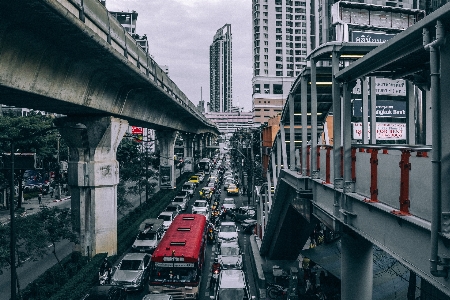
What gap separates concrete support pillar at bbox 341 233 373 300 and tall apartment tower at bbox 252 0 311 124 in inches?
3338

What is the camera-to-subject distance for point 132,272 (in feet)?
64.2

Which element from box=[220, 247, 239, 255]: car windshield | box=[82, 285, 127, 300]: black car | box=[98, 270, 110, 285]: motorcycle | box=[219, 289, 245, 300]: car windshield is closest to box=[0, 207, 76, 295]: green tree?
box=[98, 270, 110, 285]: motorcycle

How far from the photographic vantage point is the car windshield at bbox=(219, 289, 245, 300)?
16.0 meters

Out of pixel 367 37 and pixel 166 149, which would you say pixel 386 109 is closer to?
pixel 367 37

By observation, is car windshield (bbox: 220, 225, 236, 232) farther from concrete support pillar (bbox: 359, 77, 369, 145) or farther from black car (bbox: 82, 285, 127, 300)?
concrete support pillar (bbox: 359, 77, 369, 145)

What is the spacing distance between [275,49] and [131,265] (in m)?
84.1

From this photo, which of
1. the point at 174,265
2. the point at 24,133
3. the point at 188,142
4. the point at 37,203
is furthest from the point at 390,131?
the point at 188,142

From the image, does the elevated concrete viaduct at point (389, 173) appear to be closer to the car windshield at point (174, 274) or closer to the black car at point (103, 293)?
the car windshield at point (174, 274)

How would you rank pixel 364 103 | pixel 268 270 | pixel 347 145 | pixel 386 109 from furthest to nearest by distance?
pixel 268 270 → pixel 386 109 → pixel 364 103 → pixel 347 145

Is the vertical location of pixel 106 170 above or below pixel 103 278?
above

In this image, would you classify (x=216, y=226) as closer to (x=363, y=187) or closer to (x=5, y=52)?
(x=5, y=52)

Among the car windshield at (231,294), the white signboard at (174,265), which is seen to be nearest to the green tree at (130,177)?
the white signboard at (174,265)

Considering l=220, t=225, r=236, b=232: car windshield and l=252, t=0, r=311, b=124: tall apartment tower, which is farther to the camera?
l=252, t=0, r=311, b=124: tall apartment tower

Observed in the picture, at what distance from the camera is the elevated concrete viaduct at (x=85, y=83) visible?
1109cm
